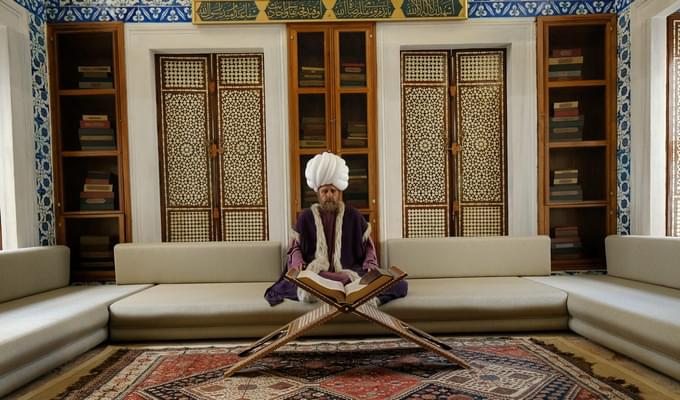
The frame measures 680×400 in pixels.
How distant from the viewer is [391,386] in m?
2.36

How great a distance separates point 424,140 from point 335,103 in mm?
943

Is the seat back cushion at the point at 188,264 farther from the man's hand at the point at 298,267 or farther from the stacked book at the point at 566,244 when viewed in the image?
the stacked book at the point at 566,244

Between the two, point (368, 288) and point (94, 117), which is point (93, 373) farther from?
point (94, 117)

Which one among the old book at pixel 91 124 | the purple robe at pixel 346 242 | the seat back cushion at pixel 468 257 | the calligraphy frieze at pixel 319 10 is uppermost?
the calligraphy frieze at pixel 319 10

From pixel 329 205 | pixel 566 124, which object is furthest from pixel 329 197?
Result: pixel 566 124

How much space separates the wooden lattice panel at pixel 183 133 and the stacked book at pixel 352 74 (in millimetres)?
1349

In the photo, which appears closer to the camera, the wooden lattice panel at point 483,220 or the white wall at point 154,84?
the white wall at point 154,84

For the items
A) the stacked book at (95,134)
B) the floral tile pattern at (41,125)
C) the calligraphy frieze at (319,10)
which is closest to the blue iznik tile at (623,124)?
the calligraphy frieze at (319,10)

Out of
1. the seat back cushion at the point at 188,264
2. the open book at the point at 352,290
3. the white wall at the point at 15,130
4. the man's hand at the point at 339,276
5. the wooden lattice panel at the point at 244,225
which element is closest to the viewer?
the open book at the point at 352,290

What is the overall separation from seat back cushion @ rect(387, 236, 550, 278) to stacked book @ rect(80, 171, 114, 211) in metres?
2.76

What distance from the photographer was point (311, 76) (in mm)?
4102

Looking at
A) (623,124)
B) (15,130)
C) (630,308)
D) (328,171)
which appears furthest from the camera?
(623,124)

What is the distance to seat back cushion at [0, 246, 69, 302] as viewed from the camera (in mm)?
3168

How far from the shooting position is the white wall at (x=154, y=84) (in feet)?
13.4
